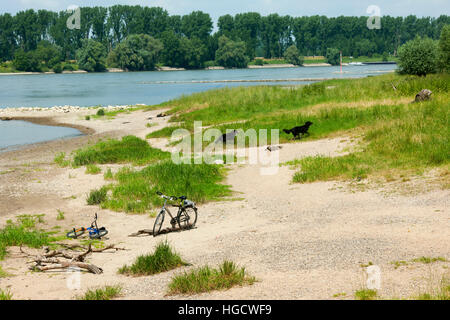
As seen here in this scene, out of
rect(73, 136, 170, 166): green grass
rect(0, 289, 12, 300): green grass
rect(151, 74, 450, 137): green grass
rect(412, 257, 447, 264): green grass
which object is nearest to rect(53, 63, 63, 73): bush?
rect(151, 74, 450, 137): green grass

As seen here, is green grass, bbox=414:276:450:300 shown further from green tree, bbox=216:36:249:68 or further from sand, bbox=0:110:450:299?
green tree, bbox=216:36:249:68

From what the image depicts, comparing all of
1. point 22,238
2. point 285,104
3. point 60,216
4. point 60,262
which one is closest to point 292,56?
point 285,104

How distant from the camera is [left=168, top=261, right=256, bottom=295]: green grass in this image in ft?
25.8

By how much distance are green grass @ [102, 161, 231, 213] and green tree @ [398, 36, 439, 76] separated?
31.7 metres

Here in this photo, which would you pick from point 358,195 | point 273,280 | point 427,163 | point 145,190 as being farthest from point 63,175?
point 273,280

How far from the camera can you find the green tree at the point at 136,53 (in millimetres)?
154000

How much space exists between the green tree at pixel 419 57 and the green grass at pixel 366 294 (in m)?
41.5

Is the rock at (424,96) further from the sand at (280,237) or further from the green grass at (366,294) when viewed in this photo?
the green grass at (366,294)

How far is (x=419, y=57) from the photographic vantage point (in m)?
46.1

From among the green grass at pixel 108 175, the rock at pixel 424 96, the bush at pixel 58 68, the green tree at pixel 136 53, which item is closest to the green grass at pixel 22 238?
the green grass at pixel 108 175

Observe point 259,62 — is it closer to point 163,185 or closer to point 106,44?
point 106,44

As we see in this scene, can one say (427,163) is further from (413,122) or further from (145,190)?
(145,190)

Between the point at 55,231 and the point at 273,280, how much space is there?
7.48 m
